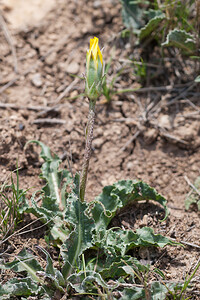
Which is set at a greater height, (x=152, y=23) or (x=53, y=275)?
(x=152, y=23)

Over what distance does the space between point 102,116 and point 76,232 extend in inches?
58.4

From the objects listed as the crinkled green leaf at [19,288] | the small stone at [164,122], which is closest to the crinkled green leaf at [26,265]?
the crinkled green leaf at [19,288]

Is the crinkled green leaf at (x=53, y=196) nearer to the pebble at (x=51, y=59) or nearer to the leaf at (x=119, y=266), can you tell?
the leaf at (x=119, y=266)

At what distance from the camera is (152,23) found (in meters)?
3.60

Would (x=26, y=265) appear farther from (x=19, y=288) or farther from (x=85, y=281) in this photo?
(x=85, y=281)

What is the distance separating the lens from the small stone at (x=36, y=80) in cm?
382

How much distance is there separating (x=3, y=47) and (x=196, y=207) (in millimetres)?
2837

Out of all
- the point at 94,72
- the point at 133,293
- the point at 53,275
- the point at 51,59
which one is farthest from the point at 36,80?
the point at 133,293

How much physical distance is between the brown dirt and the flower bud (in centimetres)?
84

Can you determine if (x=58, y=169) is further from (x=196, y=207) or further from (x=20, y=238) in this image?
(x=196, y=207)

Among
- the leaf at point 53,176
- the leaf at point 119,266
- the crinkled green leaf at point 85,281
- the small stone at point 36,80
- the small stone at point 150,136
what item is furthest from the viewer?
the small stone at point 36,80

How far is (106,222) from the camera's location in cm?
270

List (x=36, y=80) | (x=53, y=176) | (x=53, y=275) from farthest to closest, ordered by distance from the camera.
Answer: (x=36, y=80) → (x=53, y=176) → (x=53, y=275)

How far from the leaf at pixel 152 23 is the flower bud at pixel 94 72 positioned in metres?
1.39
